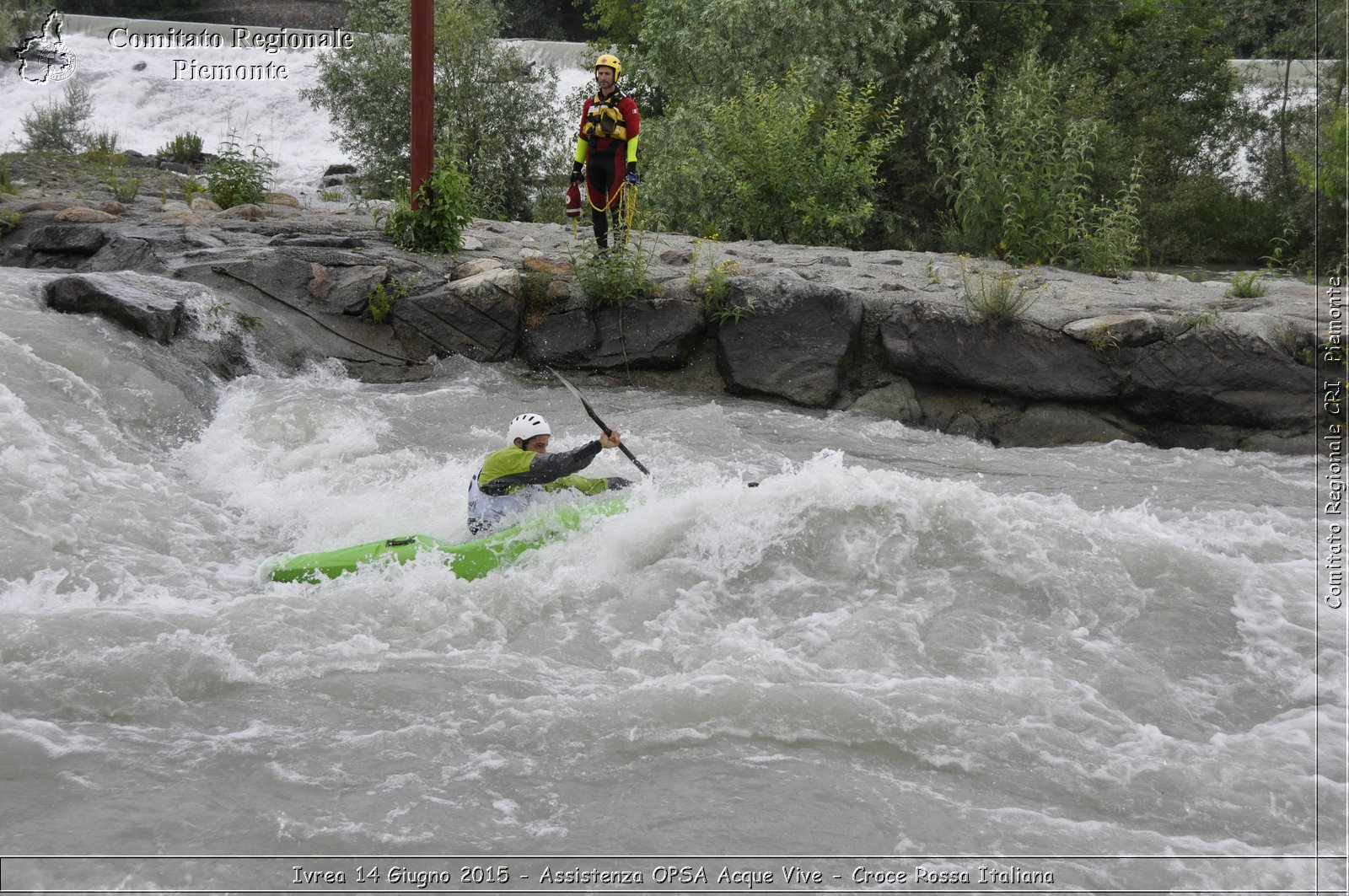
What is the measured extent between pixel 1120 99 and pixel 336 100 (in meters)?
10.8

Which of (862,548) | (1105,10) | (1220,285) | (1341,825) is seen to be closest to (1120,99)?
(1105,10)

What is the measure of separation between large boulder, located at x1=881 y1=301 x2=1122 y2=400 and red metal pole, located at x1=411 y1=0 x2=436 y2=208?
12.9 ft

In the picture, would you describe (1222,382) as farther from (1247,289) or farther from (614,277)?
(614,277)

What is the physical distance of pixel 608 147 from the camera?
8.67 metres

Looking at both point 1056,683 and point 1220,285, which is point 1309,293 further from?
point 1056,683

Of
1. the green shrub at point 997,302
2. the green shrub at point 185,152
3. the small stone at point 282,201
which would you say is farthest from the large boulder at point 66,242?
the green shrub at point 185,152

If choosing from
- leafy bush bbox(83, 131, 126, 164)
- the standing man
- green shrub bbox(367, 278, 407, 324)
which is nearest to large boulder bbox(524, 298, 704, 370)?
the standing man

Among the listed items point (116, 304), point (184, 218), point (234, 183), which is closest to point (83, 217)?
point (184, 218)

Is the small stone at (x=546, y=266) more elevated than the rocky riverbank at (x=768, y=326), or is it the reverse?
the small stone at (x=546, y=266)

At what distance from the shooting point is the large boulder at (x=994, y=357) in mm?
7711

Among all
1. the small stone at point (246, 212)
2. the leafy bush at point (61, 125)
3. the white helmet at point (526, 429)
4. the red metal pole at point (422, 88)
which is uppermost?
the leafy bush at point (61, 125)

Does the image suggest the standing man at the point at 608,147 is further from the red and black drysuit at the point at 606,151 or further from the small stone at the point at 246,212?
the small stone at the point at 246,212

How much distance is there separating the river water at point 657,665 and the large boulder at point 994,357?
3.29ft

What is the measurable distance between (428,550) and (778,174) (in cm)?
703
